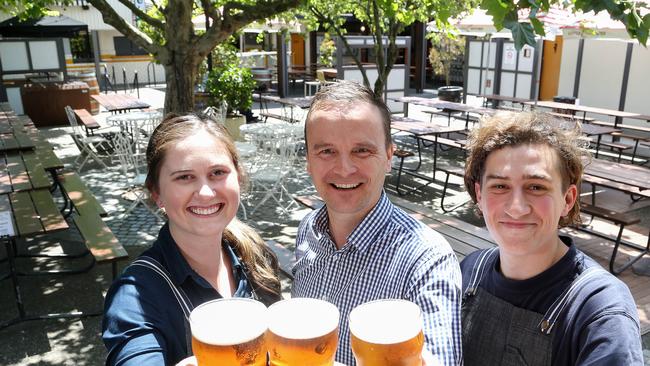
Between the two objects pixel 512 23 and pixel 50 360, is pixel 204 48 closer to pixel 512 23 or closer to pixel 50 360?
pixel 50 360

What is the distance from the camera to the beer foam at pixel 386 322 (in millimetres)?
732

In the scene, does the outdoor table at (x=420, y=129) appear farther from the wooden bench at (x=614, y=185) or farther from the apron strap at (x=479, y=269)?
the apron strap at (x=479, y=269)

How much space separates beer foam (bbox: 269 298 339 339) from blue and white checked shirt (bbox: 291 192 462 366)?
0.41m

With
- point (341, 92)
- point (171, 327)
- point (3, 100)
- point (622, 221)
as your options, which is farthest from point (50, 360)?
point (3, 100)

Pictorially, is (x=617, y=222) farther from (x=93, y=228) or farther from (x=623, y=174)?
(x=93, y=228)

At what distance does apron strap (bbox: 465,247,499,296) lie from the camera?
157cm

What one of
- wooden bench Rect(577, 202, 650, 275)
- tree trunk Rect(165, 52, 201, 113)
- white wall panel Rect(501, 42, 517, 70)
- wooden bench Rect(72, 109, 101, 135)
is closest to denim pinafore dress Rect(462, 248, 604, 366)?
wooden bench Rect(577, 202, 650, 275)

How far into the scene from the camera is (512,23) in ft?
8.41

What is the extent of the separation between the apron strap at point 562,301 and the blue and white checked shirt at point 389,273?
0.28 metres

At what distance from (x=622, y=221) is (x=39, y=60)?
14.8 metres

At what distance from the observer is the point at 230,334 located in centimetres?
72

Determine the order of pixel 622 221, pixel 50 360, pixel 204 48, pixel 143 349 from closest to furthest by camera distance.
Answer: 1. pixel 143 349
2. pixel 50 360
3. pixel 622 221
4. pixel 204 48

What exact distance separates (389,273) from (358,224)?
0.20 meters

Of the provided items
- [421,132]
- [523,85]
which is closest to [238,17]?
[421,132]
